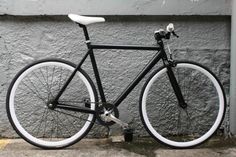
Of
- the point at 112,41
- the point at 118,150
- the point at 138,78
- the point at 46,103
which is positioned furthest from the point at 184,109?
the point at 46,103

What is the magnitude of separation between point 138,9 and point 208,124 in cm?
153

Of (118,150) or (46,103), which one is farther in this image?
(46,103)

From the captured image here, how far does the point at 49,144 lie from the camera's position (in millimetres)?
4918

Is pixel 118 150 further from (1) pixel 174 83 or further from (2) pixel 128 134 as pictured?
(1) pixel 174 83

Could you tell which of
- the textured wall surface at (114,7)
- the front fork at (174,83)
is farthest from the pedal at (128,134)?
the textured wall surface at (114,7)

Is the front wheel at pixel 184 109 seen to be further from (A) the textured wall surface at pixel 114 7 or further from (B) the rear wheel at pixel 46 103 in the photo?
(B) the rear wheel at pixel 46 103

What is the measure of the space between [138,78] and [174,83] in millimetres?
382

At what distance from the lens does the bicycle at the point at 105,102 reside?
491 centimetres

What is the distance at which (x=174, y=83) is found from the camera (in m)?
4.98

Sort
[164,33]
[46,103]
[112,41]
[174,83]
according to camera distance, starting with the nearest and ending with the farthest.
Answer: [164,33]
[174,83]
[46,103]
[112,41]

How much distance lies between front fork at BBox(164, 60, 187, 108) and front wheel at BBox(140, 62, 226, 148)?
0.14 m

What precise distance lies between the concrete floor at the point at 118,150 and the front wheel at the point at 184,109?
232mm

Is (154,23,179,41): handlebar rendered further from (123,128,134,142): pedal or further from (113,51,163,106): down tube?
(123,128,134,142): pedal

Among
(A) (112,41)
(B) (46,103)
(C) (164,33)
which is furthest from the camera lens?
(A) (112,41)
